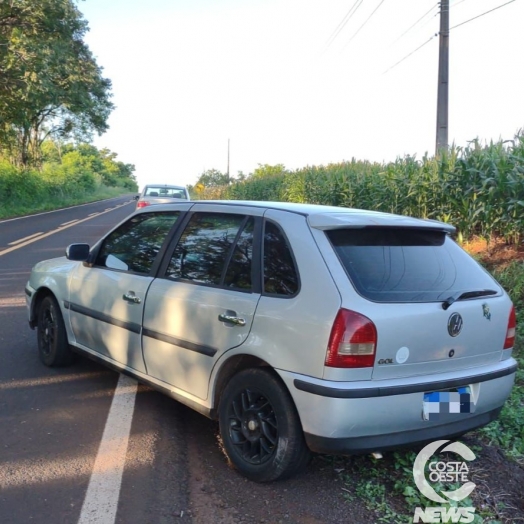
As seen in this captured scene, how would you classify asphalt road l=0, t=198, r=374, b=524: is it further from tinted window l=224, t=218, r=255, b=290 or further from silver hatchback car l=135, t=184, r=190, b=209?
silver hatchback car l=135, t=184, r=190, b=209

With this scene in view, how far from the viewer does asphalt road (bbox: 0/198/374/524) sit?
3.11 metres

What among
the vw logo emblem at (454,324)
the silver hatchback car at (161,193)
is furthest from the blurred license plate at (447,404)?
the silver hatchback car at (161,193)

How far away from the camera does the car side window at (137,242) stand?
4.55 m

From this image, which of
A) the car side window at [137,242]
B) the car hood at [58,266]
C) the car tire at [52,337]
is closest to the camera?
the car side window at [137,242]

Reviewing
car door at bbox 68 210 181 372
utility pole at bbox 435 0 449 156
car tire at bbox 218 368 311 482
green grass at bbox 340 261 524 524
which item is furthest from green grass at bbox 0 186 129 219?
green grass at bbox 340 261 524 524

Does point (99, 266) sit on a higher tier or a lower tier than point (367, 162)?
lower

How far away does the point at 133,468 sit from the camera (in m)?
3.58

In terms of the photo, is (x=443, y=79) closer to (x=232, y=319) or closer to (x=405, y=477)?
(x=232, y=319)

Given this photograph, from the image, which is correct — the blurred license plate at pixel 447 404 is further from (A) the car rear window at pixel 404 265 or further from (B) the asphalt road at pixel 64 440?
(B) the asphalt road at pixel 64 440

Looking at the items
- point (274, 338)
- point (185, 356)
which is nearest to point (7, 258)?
point (185, 356)

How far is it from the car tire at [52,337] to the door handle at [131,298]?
3.76 feet

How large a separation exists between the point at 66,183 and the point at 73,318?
140 feet

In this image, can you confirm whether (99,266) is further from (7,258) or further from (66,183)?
(66,183)

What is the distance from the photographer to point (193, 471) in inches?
141
